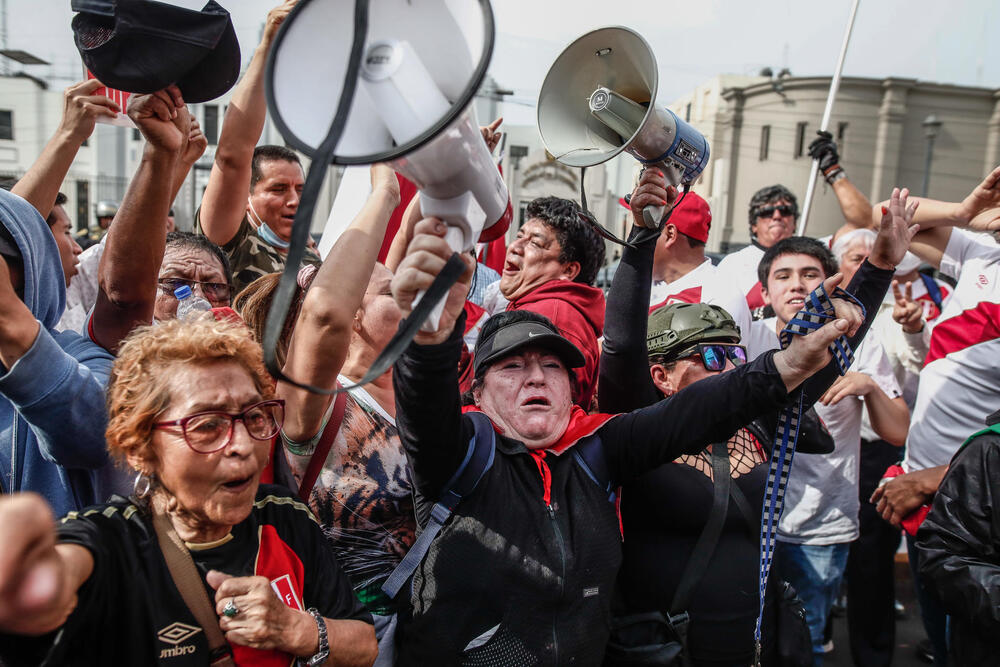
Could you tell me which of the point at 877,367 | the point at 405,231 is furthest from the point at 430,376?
the point at 877,367

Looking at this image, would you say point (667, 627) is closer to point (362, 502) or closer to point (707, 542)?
point (707, 542)

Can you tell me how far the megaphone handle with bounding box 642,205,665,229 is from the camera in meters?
2.22

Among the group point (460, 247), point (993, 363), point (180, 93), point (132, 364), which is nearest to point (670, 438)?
point (460, 247)

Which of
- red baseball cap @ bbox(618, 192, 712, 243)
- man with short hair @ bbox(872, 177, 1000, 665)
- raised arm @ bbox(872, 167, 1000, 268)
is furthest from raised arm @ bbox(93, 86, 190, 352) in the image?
man with short hair @ bbox(872, 177, 1000, 665)

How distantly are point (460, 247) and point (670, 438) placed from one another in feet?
3.23

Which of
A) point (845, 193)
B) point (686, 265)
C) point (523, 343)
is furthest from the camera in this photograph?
point (686, 265)

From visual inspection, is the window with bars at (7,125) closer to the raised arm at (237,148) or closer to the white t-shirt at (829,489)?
the raised arm at (237,148)

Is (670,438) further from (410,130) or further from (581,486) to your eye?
(410,130)

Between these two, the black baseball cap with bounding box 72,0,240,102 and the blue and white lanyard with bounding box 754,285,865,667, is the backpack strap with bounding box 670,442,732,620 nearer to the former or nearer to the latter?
the blue and white lanyard with bounding box 754,285,865,667

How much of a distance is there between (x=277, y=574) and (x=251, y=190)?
90.6 inches

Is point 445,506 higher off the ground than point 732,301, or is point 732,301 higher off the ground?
point 732,301

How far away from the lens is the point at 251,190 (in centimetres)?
347

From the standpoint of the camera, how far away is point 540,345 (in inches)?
86.7

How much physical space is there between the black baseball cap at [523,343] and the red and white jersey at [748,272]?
2290 millimetres
